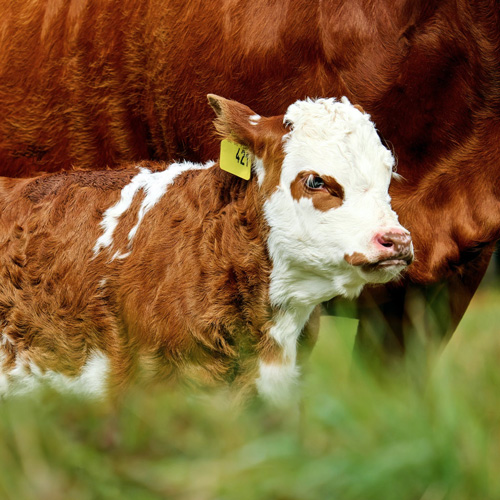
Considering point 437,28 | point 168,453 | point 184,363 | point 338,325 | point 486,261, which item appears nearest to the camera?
point 168,453

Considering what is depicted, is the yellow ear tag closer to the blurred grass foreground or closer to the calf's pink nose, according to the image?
the calf's pink nose

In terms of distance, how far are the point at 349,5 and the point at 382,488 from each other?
185 centimetres

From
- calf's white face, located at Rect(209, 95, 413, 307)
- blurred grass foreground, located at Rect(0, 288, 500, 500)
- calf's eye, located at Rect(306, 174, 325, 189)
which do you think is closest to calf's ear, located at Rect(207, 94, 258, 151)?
calf's white face, located at Rect(209, 95, 413, 307)

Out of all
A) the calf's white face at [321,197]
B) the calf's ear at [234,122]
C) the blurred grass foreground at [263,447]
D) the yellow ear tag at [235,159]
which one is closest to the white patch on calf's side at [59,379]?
the blurred grass foreground at [263,447]

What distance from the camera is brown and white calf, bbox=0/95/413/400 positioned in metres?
2.84

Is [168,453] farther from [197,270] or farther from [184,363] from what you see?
[197,270]

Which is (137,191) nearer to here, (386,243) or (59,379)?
(59,379)

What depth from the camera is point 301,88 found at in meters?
3.41

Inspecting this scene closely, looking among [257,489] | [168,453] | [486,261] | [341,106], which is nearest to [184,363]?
[168,453]

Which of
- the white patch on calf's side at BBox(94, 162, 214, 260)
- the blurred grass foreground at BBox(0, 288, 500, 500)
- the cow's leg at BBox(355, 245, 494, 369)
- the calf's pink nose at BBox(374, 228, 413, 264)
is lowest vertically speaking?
the cow's leg at BBox(355, 245, 494, 369)

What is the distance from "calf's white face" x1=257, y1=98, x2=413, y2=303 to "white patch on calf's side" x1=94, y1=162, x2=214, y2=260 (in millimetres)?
430

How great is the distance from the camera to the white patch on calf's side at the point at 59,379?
3041 millimetres

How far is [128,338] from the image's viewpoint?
302 cm

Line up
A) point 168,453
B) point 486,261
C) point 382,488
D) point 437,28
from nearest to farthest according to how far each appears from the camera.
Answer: point 382,488
point 168,453
point 437,28
point 486,261
